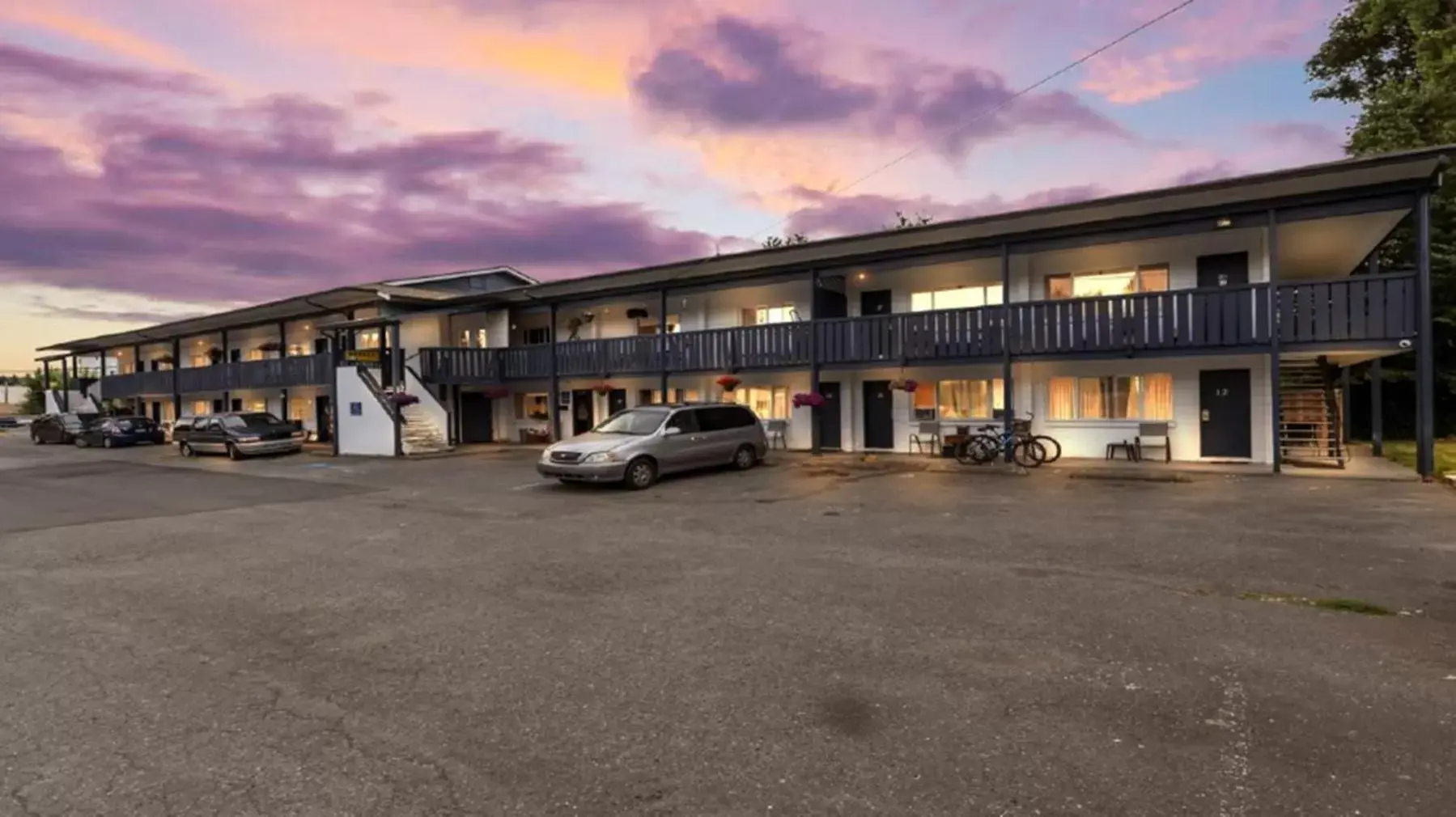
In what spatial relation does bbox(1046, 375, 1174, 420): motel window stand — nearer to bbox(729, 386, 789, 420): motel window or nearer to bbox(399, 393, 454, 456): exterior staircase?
bbox(729, 386, 789, 420): motel window

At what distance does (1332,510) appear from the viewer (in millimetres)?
10438

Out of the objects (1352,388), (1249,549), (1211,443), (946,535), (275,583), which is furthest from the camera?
(1352,388)

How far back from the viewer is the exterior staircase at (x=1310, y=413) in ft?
55.0

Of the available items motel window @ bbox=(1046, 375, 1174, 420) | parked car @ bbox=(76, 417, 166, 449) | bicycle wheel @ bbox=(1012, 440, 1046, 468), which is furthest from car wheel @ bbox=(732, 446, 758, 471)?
parked car @ bbox=(76, 417, 166, 449)

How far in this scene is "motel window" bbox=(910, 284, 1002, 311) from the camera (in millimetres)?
19859

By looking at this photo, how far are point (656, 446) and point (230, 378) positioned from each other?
28.4m

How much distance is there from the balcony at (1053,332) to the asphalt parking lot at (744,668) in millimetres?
5657

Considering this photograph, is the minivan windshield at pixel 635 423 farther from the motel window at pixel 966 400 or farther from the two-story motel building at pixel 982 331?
the motel window at pixel 966 400

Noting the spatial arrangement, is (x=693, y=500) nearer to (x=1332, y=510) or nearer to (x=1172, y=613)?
(x=1172, y=613)

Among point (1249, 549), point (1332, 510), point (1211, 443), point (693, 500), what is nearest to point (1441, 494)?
point (1332, 510)

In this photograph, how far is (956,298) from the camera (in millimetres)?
20500

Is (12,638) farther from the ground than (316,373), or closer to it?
closer to it

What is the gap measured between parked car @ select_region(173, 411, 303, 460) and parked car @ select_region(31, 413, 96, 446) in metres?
13.1

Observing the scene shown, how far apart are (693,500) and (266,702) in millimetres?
8557
